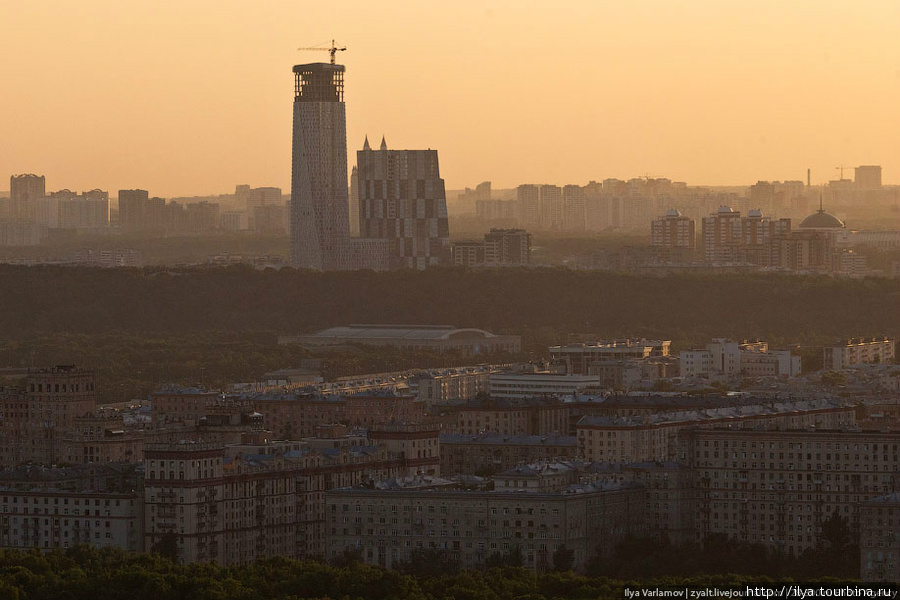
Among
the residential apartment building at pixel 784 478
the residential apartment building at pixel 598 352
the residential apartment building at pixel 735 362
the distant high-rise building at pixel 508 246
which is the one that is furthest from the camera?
the distant high-rise building at pixel 508 246

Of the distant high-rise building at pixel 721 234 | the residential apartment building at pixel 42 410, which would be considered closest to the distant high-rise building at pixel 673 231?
the distant high-rise building at pixel 721 234

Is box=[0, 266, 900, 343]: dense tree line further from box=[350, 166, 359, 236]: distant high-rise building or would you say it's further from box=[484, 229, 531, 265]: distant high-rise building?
box=[350, 166, 359, 236]: distant high-rise building

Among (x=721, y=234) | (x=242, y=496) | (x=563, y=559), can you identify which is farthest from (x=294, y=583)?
(x=721, y=234)

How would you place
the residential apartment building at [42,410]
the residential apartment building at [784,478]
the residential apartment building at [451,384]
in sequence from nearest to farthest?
1. the residential apartment building at [784,478]
2. the residential apartment building at [42,410]
3. the residential apartment building at [451,384]

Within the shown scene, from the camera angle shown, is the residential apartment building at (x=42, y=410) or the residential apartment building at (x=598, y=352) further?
the residential apartment building at (x=598, y=352)

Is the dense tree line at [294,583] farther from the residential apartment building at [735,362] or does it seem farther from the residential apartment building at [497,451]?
the residential apartment building at [735,362]

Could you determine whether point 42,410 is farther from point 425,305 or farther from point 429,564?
point 425,305
